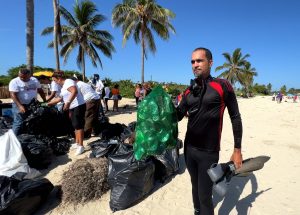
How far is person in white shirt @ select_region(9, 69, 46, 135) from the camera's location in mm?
4738

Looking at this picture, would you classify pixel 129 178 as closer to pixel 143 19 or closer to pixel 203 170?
pixel 203 170

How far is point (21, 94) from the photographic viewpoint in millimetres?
4855

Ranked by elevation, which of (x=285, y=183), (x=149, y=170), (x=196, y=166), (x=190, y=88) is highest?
(x=190, y=88)

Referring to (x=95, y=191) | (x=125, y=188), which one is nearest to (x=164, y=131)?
(x=125, y=188)

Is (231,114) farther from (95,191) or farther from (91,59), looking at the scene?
(91,59)

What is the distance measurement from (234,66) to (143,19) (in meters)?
30.8

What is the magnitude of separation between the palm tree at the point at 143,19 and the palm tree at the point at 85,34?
3.58 metres

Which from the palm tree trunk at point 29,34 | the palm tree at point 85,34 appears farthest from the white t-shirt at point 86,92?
the palm tree at point 85,34

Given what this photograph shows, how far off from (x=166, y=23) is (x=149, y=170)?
16.1 metres

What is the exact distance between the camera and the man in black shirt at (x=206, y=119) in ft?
6.47

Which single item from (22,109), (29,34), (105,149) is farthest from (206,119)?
(29,34)

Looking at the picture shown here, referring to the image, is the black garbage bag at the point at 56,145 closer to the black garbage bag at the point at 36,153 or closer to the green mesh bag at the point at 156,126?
the black garbage bag at the point at 36,153

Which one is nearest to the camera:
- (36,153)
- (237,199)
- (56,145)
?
(237,199)

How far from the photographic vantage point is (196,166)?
2227 millimetres
